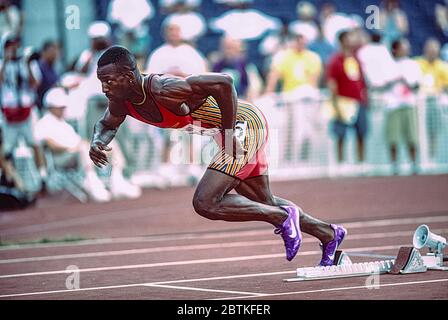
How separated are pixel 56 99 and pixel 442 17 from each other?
10601 mm

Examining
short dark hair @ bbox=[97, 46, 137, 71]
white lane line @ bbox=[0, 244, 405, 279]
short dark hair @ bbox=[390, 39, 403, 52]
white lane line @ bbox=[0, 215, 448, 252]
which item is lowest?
white lane line @ bbox=[0, 244, 405, 279]

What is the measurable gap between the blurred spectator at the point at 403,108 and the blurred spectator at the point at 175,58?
14.7ft

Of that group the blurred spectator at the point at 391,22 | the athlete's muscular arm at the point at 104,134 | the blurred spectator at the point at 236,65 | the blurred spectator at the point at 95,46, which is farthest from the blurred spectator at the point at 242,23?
the athlete's muscular arm at the point at 104,134

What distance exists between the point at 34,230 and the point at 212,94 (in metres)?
8.05

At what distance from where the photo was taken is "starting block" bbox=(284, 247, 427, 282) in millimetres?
10383

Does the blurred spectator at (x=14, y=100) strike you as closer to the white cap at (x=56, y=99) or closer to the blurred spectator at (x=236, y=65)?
the white cap at (x=56, y=99)

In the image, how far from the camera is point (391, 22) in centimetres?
2462

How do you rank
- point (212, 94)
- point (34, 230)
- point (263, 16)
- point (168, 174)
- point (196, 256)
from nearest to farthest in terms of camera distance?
point (212, 94)
point (196, 256)
point (34, 230)
point (168, 174)
point (263, 16)

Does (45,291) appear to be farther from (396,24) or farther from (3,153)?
(396,24)

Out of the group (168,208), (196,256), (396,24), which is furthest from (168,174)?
(196,256)

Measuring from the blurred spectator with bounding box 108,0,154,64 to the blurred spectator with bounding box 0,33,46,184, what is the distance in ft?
9.08

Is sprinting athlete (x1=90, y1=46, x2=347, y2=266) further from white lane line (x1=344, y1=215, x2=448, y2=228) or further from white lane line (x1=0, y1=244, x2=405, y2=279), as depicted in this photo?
white lane line (x1=344, y1=215, x2=448, y2=228)

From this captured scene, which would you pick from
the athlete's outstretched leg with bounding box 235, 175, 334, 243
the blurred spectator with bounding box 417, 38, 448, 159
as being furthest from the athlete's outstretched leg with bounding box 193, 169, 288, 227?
the blurred spectator with bounding box 417, 38, 448, 159

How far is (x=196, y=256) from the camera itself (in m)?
13.1
